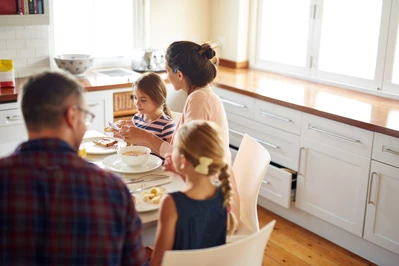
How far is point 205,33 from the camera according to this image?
4527 millimetres

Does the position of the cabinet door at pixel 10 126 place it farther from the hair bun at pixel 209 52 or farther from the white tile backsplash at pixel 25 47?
the hair bun at pixel 209 52

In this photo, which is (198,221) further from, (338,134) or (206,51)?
(338,134)

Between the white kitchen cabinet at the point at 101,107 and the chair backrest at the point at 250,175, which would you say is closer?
the chair backrest at the point at 250,175

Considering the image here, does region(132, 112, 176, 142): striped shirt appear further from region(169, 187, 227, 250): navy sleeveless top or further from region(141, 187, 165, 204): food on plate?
region(169, 187, 227, 250): navy sleeveless top

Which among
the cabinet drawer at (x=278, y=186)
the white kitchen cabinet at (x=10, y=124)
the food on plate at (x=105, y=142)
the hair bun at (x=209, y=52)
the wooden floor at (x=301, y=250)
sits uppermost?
the hair bun at (x=209, y=52)

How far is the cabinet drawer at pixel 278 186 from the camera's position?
3.31m

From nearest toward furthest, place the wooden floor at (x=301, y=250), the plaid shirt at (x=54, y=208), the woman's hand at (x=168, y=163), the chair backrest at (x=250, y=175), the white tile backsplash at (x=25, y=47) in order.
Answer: the plaid shirt at (x=54, y=208) < the woman's hand at (x=168, y=163) < the chair backrest at (x=250, y=175) < the wooden floor at (x=301, y=250) < the white tile backsplash at (x=25, y=47)

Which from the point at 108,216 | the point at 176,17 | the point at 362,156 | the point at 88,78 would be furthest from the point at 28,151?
the point at 176,17

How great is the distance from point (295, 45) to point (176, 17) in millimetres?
1007

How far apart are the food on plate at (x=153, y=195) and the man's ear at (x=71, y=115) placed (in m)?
0.67

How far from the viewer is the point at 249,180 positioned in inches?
93.2

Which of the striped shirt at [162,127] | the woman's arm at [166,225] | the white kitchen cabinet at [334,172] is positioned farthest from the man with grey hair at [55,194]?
the white kitchen cabinet at [334,172]

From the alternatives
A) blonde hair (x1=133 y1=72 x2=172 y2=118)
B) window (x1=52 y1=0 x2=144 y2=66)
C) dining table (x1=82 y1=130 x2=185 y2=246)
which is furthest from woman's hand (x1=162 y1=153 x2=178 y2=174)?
window (x1=52 y1=0 x2=144 y2=66)

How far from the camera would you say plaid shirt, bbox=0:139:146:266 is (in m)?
1.17
